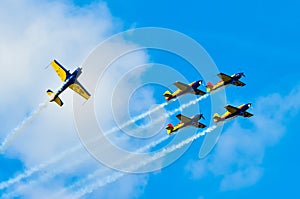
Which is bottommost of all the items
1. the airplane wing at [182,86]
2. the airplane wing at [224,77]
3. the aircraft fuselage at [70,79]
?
the airplane wing at [182,86]

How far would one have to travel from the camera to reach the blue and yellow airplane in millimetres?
92688

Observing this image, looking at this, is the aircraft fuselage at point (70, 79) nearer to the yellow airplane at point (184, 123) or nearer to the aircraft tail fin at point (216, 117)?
the yellow airplane at point (184, 123)

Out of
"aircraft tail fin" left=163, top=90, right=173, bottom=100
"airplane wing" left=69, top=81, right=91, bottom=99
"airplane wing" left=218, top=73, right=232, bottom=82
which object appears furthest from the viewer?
"airplane wing" left=218, top=73, right=232, bottom=82

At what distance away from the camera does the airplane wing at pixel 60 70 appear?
3739 inches

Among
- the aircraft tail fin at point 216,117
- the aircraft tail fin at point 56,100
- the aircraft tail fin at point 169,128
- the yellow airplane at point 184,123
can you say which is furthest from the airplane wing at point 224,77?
the aircraft tail fin at point 56,100

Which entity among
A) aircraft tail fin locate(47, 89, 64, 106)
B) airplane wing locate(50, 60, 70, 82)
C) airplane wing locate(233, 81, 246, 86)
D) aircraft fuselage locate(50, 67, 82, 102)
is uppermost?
airplane wing locate(50, 60, 70, 82)

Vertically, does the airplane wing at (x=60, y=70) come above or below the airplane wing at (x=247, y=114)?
above

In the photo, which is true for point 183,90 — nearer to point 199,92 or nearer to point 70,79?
point 199,92

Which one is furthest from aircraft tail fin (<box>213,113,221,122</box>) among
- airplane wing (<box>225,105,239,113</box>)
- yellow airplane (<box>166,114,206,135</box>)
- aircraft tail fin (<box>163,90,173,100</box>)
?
aircraft tail fin (<box>163,90,173,100</box>)

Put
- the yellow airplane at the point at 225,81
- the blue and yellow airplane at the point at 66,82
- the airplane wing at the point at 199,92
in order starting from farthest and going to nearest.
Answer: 1. the airplane wing at the point at 199,92
2. the yellow airplane at the point at 225,81
3. the blue and yellow airplane at the point at 66,82

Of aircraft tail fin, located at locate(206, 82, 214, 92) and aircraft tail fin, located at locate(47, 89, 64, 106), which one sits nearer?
aircraft tail fin, located at locate(47, 89, 64, 106)

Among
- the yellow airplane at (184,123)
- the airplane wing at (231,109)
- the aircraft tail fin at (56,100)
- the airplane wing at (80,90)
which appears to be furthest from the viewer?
the airplane wing at (231,109)

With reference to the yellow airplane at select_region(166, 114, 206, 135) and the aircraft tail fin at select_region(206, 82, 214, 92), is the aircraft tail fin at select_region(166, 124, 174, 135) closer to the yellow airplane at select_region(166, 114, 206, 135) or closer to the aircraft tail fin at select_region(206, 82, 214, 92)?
the yellow airplane at select_region(166, 114, 206, 135)

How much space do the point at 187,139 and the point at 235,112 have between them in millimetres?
10962
